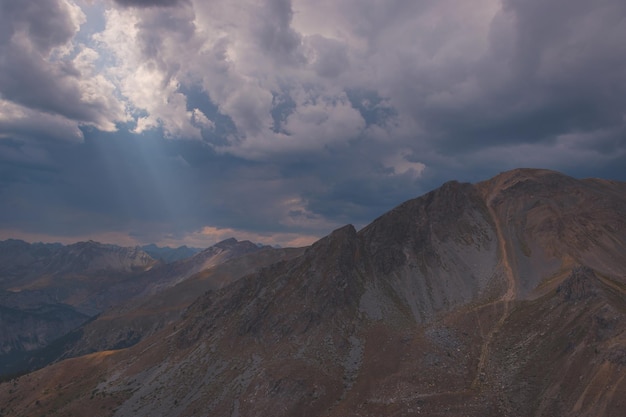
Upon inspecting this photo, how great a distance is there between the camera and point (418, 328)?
111m

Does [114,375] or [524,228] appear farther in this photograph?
[524,228]

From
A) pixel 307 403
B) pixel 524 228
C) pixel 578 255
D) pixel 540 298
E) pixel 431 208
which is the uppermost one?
pixel 431 208

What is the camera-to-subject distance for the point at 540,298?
339ft

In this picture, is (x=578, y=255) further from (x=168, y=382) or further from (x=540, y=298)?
(x=168, y=382)

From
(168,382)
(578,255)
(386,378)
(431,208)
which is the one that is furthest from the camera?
(431,208)

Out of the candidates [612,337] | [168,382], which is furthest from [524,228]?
[168,382]

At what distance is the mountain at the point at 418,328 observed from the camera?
8069 centimetres

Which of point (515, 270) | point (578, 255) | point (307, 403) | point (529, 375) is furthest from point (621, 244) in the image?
point (307, 403)

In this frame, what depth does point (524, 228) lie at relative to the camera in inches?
5778

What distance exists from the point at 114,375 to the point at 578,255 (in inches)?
5836

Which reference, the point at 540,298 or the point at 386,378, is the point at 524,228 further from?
the point at 386,378

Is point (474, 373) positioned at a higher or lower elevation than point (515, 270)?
lower

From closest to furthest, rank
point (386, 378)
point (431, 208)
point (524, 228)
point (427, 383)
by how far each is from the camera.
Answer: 1. point (427, 383)
2. point (386, 378)
3. point (524, 228)
4. point (431, 208)

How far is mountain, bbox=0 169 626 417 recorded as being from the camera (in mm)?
80688
